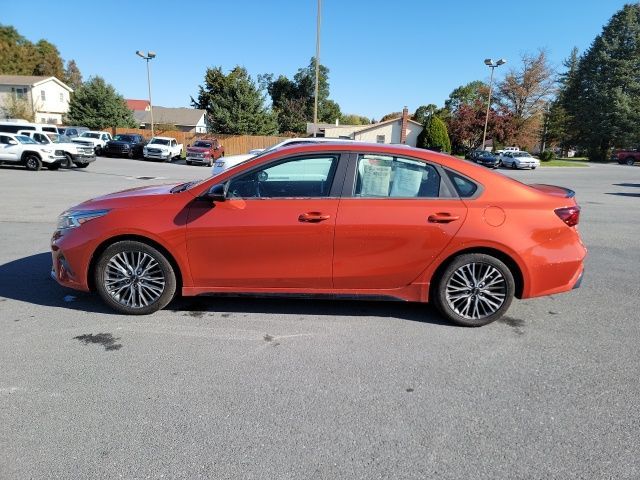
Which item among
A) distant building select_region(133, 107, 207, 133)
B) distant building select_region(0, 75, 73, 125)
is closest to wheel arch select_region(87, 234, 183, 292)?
distant building select_region(0, 75, 73, 125)

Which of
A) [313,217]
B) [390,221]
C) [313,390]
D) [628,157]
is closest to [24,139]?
[313,217]

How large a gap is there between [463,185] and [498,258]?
0.73 meters

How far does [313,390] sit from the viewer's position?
2965 millimetres

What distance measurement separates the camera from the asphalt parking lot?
2334 millimetres

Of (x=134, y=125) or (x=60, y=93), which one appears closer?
(x=134, y=125)

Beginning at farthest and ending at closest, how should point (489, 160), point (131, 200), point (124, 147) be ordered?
1. point (489, 160)
2. point (124, 147)
3. point (131, 200)

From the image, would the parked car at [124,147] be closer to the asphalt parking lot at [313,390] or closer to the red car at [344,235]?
the asphalt parking lot at [313,390]

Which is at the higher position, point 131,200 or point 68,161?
point 131,200

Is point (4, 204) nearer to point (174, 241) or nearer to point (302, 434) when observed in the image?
point (174, 241)

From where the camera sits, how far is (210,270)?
393 cm

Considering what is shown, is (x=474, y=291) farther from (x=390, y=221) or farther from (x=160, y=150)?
(x=160, y=150)

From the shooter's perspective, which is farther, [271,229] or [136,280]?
[136,280]

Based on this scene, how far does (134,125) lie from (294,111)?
103ft

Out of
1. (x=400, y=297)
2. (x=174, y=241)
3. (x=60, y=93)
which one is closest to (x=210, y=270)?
(x=174, y=241)
